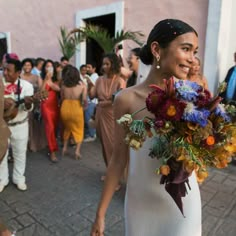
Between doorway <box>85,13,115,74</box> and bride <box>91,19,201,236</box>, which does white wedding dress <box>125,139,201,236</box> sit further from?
doorway <box>85,13,115,74</box>

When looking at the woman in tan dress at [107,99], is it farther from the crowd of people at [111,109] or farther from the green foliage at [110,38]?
the green foliage at [110,38]

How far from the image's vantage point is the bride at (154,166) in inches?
52.1

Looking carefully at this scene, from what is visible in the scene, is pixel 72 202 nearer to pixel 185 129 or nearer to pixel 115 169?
pixel 115 169

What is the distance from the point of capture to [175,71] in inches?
53.0

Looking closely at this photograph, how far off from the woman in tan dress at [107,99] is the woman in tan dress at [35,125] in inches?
74.6

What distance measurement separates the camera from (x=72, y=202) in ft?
11.4

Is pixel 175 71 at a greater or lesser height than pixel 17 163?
greater

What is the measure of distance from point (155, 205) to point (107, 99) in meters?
2.84

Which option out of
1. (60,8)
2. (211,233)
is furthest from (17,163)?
(60,8)

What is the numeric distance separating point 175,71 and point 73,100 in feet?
13.1

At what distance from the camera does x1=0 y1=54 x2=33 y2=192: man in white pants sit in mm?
3648

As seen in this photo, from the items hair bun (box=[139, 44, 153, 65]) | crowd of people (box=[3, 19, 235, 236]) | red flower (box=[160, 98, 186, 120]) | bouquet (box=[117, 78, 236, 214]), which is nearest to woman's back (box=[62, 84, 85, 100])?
crowd of people (box=[3, 19, 235, 236])

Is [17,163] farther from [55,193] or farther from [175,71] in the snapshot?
[175,71]

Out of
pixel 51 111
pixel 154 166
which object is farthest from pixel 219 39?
pixel 154 166
